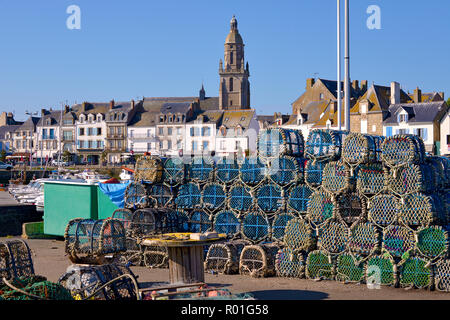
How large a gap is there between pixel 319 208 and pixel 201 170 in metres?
3.59

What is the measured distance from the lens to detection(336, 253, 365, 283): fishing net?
40.0ft

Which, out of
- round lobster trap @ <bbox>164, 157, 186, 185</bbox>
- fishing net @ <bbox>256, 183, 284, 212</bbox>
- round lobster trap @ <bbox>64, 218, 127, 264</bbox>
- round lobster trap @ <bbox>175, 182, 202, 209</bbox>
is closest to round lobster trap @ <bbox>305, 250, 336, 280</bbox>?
fishing net @ <bbox>256, 183, 284, 212</bbox>

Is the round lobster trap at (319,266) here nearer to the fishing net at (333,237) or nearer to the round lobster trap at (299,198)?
the fishing net at (333,237)

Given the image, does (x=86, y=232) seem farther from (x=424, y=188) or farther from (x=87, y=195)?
(x=424, y=188)

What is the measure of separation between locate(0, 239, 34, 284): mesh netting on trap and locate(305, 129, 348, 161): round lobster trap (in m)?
6.27

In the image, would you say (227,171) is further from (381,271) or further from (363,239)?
(381,271)

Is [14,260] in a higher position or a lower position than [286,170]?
lower

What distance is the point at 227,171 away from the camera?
14.9 m

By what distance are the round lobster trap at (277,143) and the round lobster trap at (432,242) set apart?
3638 millimetres

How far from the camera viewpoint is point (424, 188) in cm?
1177

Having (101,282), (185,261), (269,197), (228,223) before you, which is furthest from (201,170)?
(101,282)

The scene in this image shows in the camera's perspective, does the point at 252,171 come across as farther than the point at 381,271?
Yes
